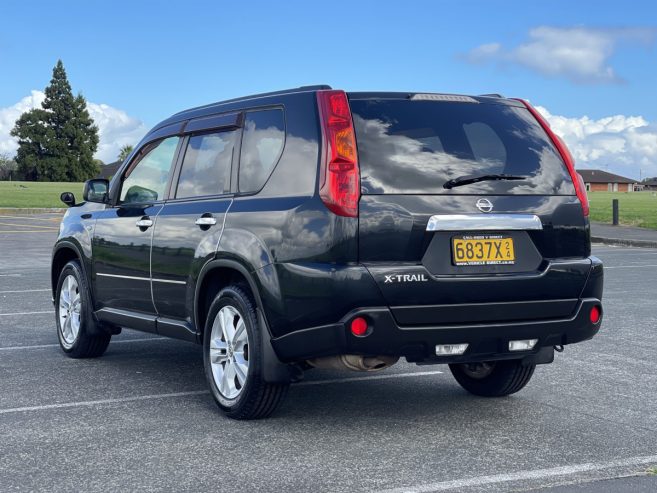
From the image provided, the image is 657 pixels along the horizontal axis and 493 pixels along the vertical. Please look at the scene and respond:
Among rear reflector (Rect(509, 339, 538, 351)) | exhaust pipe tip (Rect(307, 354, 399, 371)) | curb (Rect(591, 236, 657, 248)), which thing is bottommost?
curb (Rect(591, 236, 657, 248))

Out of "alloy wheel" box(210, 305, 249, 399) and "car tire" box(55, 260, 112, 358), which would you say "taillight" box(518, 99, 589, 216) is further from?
"car tire" box(55, 260, 112, 358)

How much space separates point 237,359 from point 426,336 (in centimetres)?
122

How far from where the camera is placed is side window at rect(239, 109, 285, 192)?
561 cm

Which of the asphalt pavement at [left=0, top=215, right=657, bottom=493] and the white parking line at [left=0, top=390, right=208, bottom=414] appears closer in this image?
the asphalt pavement at [left=0, top=215, right=657, bottom=493]

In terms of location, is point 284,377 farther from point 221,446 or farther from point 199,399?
point 199,399

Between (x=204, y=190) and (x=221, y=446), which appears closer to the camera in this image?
(x=221, y=446)

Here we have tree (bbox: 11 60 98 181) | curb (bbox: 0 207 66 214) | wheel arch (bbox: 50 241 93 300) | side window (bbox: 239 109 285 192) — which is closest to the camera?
side window (bbox: 239 109 285 192)

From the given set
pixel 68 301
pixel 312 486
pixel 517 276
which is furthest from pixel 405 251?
pixel 68 301

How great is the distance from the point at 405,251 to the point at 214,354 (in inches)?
59.2

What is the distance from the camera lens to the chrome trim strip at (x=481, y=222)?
16.8 ft

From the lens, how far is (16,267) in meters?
17.2

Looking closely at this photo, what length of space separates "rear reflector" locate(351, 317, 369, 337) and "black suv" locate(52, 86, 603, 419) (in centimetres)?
1

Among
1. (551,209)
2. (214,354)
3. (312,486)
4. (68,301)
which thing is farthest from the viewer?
(68,301)

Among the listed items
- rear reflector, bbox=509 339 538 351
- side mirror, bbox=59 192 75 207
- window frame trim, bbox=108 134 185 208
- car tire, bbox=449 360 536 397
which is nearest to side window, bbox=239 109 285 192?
window frame trim, bbox=108 134 185 208
